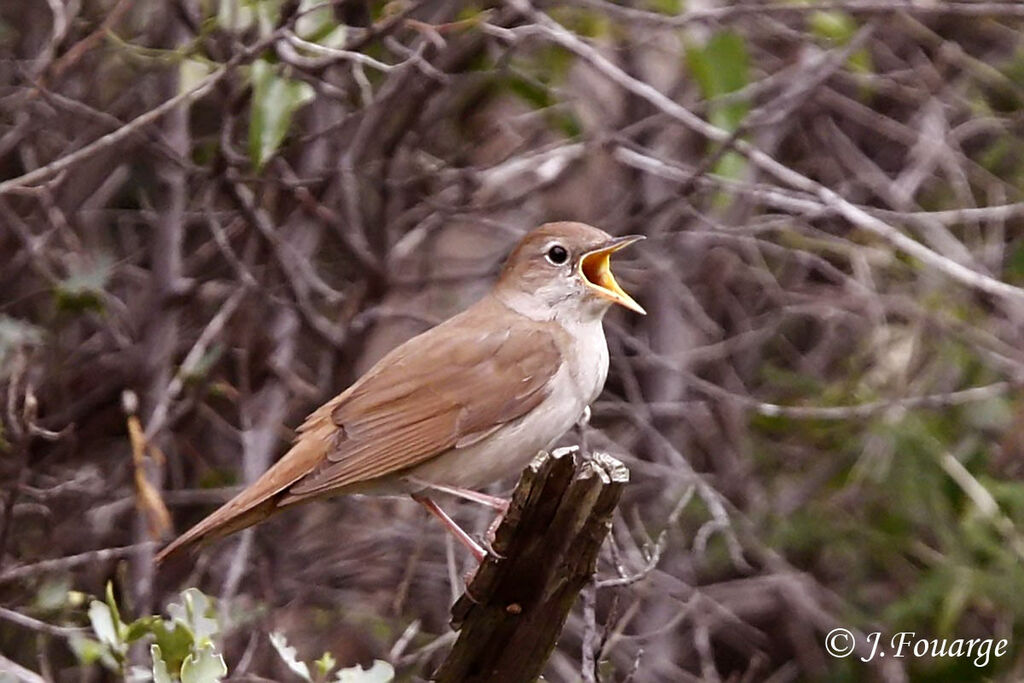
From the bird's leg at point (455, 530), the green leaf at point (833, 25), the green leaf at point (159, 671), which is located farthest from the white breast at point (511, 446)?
the green leaf at point (833, 25)

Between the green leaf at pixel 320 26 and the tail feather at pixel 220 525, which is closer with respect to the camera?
the tail feather at pixel 220 525

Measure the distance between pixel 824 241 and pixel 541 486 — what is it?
3.16 metres

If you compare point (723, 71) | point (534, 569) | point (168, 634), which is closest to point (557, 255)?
point (723, 71)

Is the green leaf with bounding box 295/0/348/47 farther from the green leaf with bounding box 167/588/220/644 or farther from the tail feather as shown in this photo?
the green leaf with bounding box 167/588/220/644

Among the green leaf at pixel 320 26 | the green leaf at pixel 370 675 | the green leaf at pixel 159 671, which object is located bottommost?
the green leaf at pixel 370 675

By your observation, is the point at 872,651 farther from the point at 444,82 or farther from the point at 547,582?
the point at 547,582

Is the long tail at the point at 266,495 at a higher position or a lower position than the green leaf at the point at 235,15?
lower

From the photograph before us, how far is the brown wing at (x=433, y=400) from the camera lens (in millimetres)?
4105

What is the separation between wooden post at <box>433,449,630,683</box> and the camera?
10.0 ft

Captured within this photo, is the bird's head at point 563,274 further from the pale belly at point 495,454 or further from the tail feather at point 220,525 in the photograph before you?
the tail feather at point 220,525

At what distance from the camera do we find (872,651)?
6.06 metres

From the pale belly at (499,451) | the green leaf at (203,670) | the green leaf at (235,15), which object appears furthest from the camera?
the green leaf at (235,15)

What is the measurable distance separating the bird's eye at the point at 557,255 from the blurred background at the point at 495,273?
2.18 ft

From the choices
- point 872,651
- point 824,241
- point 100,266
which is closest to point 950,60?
point 824,241
